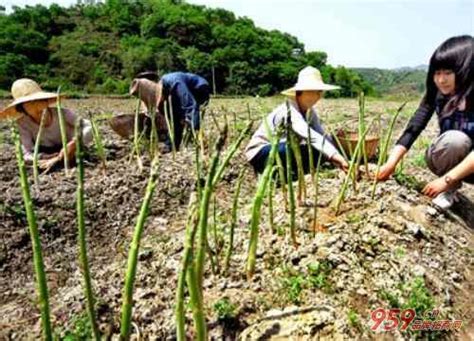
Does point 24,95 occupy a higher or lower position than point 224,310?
higher

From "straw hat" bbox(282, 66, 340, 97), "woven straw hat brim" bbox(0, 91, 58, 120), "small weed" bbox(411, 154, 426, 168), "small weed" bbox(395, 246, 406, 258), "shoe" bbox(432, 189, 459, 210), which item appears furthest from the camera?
"small weed" bbox(411, 154, 426, 168)

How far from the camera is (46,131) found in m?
5.31

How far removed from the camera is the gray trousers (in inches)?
156

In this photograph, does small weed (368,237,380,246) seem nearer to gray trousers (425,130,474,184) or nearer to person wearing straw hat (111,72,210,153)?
gray trousers (425,130,474,184)

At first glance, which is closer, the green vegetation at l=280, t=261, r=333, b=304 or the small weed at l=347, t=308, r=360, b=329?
the small weed at l=347, t=308, r=360, b=329

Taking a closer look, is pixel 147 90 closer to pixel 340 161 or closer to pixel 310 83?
pixel 310 83

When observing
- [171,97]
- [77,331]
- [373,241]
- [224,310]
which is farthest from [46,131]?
[373,241]

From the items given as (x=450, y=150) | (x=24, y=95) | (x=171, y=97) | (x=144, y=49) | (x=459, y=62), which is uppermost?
(x=144, y=49)

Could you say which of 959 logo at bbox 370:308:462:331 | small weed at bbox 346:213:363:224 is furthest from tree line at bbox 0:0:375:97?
959 logo at bbox 370:308:462:331

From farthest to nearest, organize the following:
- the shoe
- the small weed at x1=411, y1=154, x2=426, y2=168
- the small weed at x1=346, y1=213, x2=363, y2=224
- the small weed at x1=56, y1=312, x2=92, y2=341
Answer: the small weed at x1=411, y1=154, x2=426, y2=168 < the shoe < the small weed at x1=346, y1=213, x2=363, y2=224 < the small weed at x1=56, y1=312, x2=92, y2=341

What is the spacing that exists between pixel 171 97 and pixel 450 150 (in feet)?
11.4

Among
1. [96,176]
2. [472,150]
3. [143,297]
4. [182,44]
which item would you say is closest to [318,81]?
A: [472,150]

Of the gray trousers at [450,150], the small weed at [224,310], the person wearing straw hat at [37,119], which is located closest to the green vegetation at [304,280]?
the small weed at [224,310]

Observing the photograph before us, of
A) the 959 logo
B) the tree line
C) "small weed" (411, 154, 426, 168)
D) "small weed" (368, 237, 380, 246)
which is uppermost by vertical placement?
the tree line
